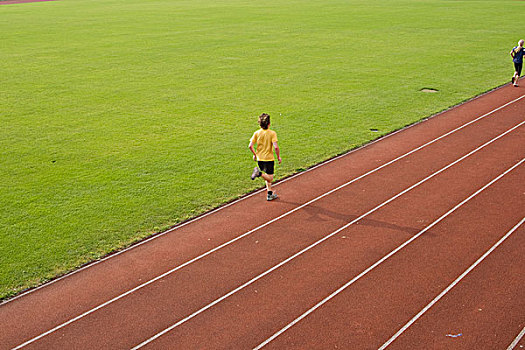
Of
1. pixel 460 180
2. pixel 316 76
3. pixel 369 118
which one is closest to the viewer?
pixel 460 180

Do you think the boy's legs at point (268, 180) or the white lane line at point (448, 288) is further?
the boy's legs at point (268, 180)

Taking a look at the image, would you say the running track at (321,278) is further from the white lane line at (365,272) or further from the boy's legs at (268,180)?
the boy's legs at (268,180)

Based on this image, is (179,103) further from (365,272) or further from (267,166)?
(365,272)

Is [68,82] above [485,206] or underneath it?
above

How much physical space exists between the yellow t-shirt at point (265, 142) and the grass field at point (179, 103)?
4.24 ft

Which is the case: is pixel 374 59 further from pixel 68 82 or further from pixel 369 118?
pixel 68 82

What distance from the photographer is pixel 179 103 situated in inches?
776

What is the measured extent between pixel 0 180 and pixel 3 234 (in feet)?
10.3

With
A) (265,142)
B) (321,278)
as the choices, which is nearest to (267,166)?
(265,142)

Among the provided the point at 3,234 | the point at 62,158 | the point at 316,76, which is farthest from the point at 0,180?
the point at 316,76

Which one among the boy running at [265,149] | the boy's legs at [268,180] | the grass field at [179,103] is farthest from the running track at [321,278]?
the grass field at [179,103]

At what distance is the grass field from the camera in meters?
11.2

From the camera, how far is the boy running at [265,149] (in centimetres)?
1095

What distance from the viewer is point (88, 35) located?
123ft
